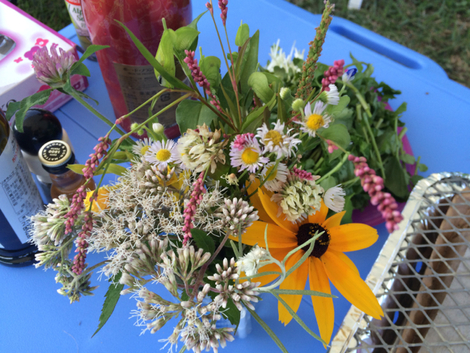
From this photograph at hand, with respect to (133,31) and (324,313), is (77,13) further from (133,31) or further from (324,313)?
(324,313)

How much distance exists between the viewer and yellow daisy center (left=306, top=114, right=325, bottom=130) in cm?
23

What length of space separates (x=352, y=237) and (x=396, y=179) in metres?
0.29

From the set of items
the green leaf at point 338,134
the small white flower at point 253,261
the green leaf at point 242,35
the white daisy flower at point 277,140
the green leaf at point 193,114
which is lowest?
the small white flower at point 253,261

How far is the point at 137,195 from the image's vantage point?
0.26 metres

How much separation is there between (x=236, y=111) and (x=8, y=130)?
0.24m

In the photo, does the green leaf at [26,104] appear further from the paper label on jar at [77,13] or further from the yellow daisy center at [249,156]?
the paper label on jar at [77,13]

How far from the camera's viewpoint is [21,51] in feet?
1.91

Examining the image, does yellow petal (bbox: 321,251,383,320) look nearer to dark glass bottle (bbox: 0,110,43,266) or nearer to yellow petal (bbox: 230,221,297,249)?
yellow petal (bbox: 230,221,297,249)

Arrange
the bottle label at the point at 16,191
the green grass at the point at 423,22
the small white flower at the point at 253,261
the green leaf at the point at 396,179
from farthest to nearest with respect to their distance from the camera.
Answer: the green grass at the point at 423,22, the green leaf at the point at 396,179, the bottle label at the point at 16,191, the small white flower at the point at 253,261

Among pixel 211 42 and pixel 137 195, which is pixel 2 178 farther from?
pixel 211 42

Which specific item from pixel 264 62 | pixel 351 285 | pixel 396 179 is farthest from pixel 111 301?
pixel 264 62

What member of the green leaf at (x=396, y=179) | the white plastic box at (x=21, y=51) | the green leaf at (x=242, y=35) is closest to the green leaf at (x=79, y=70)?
the green leaf at (x=242, y=35)

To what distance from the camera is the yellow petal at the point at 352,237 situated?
0.97ft

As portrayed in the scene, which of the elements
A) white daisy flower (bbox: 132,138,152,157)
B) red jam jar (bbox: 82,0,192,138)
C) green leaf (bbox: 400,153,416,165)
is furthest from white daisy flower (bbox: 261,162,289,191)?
green leaf (bbox: 400,153,416,165)
